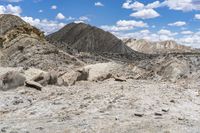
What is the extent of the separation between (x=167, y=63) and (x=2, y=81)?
828cm

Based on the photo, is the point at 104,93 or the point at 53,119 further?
the point at 104,93

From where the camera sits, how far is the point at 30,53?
24469 mm

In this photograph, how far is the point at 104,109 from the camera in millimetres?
11961

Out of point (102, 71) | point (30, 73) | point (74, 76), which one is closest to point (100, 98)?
point (74, 76)

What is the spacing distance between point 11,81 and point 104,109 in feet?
17.7

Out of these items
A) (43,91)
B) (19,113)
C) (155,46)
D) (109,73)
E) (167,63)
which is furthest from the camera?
(155,46)

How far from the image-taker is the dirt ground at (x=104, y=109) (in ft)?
34.7

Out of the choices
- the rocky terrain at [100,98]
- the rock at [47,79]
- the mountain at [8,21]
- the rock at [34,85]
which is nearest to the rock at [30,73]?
the rocky terrain at [100,98]

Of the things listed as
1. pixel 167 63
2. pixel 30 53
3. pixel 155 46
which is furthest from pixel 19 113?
pixel 155 46

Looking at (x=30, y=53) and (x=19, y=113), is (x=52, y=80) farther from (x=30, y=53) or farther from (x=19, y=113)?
(x=30, y=53)

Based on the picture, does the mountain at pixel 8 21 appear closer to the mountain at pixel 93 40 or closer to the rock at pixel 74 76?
the rock at pixel 74 76

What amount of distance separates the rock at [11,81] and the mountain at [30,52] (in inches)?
207

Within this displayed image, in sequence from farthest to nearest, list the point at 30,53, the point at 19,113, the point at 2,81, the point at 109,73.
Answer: the point at 30,53
the point at 109,73
the point at 2,81
the point at 19,113

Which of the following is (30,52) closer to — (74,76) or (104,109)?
(74,76)
